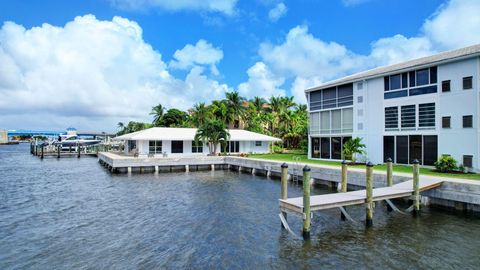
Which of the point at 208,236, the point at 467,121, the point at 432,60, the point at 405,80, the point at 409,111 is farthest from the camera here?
the point at 405,80

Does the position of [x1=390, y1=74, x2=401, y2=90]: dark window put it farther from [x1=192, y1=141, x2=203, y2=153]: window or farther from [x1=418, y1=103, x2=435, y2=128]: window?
[x1=192, y1=141, x2=203, y2=153]: window

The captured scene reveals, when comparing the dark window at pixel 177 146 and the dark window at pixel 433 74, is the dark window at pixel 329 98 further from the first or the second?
the dark window at pixel 177 146

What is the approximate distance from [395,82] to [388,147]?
4.80m

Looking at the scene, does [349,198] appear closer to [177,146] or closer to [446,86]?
[446,86]

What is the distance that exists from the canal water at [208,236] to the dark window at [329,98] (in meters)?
12.9

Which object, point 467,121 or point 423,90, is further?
point 423,90

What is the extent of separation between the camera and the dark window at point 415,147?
20500 mm

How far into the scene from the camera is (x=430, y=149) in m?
19.8

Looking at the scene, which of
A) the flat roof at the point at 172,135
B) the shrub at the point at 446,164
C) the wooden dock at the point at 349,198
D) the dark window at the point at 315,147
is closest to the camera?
Result: the wooden dock at the point at 349,198

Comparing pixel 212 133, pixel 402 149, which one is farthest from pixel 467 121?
pixel 212 133

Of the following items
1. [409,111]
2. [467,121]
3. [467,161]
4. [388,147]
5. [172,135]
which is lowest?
[467,161]

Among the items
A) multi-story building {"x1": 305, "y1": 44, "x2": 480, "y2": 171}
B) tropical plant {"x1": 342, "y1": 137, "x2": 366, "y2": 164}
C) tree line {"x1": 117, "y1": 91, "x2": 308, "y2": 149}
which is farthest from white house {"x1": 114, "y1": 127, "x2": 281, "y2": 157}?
tropical plant {"x1": 342, "y1": 137, "x2": 366, "y2": 164}

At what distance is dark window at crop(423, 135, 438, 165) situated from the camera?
19.5 meters

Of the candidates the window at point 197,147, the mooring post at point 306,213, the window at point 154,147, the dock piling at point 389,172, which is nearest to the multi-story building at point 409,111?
the dock piling at point 389,172
